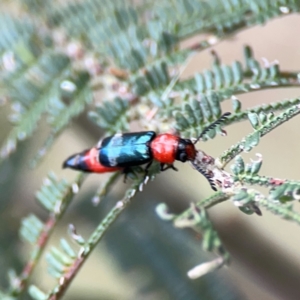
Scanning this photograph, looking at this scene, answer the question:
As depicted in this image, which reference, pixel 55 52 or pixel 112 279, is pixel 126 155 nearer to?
pixel 55 52

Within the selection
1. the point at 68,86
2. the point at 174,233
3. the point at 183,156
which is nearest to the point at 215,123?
the point at 183,156

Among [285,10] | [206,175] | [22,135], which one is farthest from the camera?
[22,135]

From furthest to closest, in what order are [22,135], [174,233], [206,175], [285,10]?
[174,233]
[22,135]
[285,10]
[206,175]

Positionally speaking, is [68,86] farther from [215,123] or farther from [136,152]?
[215,123]

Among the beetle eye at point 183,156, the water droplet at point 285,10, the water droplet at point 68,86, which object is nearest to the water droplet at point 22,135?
the water droplet at point 68,86

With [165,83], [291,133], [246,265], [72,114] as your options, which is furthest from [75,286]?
[291,133]

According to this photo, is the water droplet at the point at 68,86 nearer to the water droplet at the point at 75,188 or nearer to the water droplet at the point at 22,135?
the water droplet at the point at 22,135
